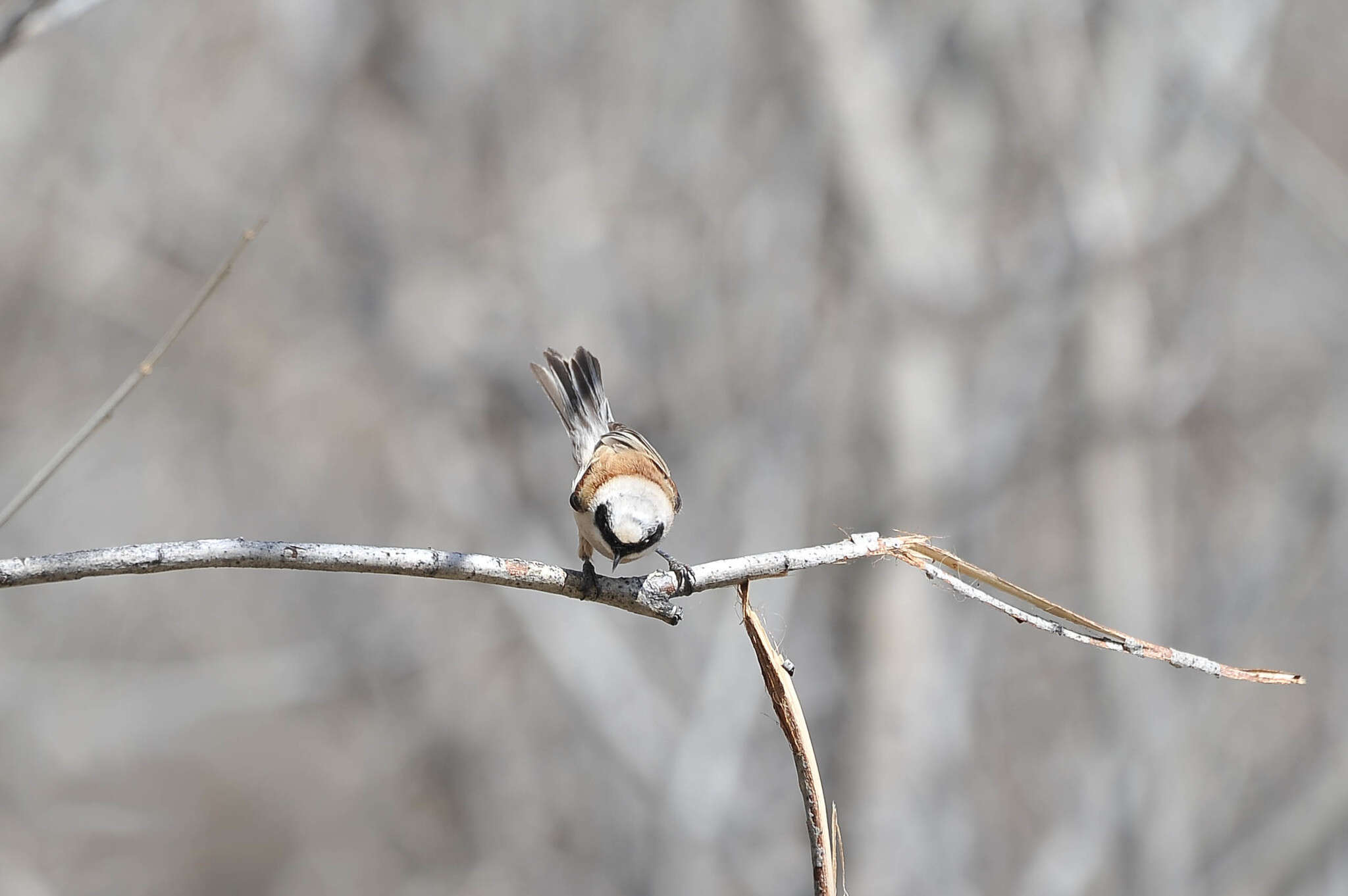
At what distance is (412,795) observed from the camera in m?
11.1

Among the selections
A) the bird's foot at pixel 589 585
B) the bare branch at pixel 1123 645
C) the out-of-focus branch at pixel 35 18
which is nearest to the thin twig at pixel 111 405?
the out-of-focus branch at pixel 35 18

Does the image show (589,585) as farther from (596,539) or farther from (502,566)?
(596,539)

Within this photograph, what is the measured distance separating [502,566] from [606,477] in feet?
5.93

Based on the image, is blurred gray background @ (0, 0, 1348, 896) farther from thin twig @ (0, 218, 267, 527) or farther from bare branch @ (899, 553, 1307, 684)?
thin twig @ (0, 218, 267, 527)

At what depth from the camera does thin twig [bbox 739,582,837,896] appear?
1429mm

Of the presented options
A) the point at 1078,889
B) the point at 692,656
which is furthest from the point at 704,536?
the point at 1078,889

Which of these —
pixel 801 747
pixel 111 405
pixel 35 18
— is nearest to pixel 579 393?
pixel 35 18

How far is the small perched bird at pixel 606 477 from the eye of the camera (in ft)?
10.0

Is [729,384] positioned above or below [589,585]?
above

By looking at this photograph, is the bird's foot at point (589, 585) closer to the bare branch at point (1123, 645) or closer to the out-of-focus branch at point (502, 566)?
the out-of-focus branch at point (502, 566)

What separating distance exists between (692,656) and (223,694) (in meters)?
4.02

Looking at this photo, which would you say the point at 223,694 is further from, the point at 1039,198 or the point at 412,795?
the point at 1039,198

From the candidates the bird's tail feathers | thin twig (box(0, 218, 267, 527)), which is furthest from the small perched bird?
thin twig (box(0, 218, 267, 527))

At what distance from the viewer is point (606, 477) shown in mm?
3465
